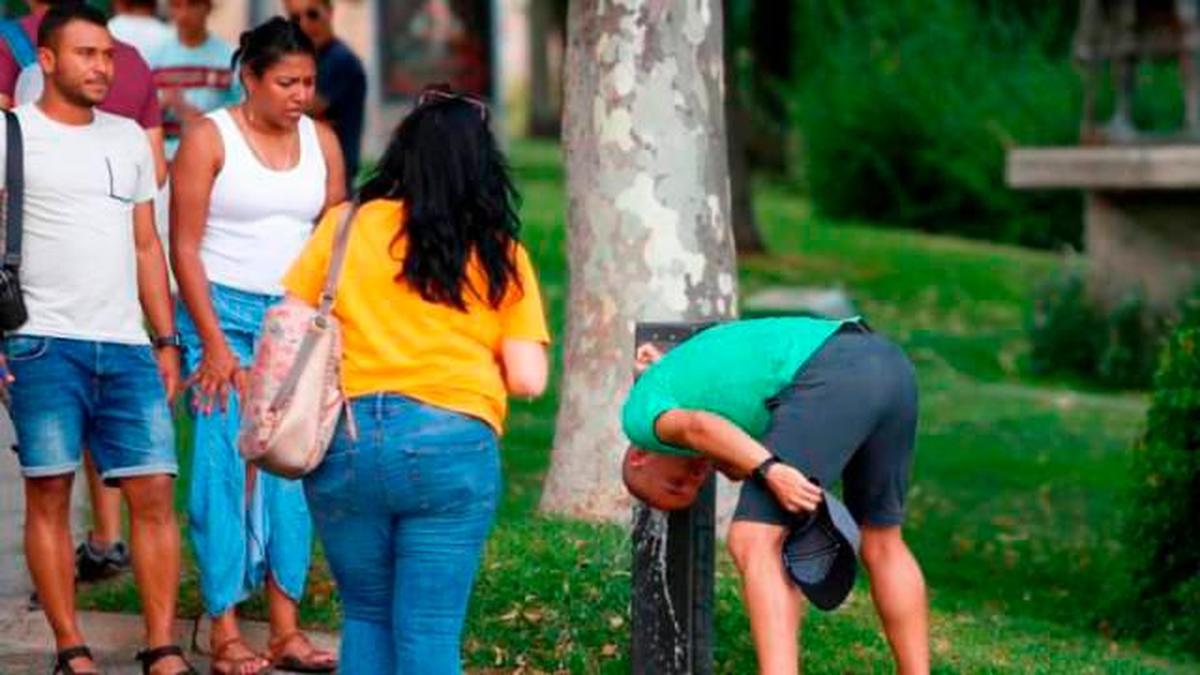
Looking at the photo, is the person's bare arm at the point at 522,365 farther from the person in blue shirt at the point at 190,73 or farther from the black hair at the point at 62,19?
the person in blue shirt at the point at 190,73

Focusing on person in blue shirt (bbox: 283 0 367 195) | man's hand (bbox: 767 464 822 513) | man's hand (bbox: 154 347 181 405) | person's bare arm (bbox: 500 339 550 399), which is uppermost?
person in blue shirt (bbox: 283 0 367 195)

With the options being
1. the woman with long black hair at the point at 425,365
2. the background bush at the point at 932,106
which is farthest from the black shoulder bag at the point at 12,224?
the background bush at the point at 932,106

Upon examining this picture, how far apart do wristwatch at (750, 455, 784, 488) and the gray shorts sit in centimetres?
3

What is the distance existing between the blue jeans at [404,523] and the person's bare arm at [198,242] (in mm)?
1401

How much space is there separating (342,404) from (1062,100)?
19.3 m

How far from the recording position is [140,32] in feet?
32.7

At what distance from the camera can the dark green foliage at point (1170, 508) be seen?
8.99 m

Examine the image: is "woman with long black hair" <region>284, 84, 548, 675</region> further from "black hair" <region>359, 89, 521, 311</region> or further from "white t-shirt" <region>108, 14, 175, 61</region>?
"white t-shirt" <region>108, 14, 175, 61</region>

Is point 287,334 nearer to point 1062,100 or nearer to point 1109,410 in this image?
point 1109,410

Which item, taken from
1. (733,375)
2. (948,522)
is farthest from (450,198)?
(948,522)

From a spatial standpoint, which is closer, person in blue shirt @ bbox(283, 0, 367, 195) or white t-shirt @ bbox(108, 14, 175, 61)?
white t-shirt @ bbox(108, 14, 175, 61)

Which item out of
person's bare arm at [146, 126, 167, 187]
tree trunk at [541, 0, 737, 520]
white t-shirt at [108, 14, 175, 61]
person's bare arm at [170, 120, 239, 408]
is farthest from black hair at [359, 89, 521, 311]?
white t-shirt at [108, 14, 175, 61]

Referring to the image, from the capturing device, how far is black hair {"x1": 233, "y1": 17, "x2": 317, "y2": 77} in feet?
22.9

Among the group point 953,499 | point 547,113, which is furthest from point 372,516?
point 547,113
